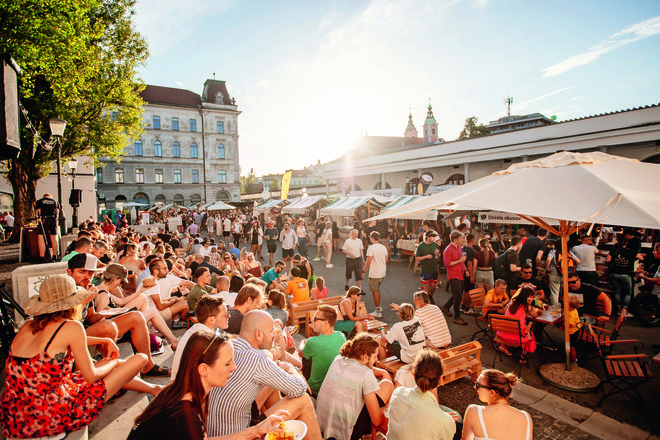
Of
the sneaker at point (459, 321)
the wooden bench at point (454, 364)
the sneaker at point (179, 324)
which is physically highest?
the wooden bench at point (454, 364)

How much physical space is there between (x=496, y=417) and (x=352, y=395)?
46.2 inches

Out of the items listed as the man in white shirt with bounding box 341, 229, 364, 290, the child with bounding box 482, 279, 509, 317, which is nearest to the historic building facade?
the man in white shirt with bounding box 341, 229, 364, 290

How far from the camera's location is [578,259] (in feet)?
24.8

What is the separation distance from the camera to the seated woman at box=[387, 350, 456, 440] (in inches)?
99.3

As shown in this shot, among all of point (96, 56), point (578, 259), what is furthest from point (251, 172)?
point (578, 259)

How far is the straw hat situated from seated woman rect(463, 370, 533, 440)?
3152 mm

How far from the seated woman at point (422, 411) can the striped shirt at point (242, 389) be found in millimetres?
801

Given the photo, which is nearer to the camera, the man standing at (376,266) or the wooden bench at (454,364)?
the wooden bench at (454,364)

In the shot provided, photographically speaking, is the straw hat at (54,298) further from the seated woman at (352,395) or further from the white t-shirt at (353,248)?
the white t-shirt at (353,248)

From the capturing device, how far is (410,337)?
14.5ft

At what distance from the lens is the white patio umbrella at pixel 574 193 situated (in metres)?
3.38

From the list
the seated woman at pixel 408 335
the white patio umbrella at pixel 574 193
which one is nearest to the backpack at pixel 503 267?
the white patio umbrella at pixel 574 193

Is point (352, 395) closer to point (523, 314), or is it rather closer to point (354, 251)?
point (523, 314)

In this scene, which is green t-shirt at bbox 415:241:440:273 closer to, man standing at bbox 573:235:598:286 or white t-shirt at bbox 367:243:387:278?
white t-shirt at bbox 367:243:387:278
